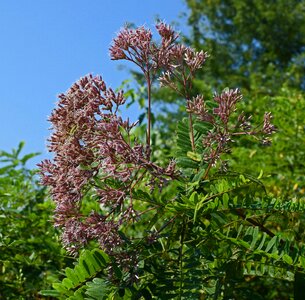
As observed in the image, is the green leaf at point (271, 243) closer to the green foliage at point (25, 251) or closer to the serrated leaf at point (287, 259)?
the serrated leaf at point (287, 259)

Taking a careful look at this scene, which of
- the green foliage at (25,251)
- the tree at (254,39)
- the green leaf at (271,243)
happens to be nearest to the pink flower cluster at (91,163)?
the green leaf at (271,243)

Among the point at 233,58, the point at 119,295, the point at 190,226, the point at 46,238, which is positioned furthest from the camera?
the point at 233,58

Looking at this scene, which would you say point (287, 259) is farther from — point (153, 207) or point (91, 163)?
point (91, 163)

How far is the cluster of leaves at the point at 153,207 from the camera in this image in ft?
5.05

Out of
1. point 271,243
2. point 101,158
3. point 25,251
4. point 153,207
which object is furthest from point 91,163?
point 25,251

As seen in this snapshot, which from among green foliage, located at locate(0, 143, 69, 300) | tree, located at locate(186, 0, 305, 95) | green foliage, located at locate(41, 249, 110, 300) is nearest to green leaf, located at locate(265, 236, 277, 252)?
green foliage, located at locate(41, 249, 110, 300)

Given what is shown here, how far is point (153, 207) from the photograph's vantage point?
5.29ft

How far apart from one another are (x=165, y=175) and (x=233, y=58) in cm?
2130

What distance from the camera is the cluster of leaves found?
1.54 m

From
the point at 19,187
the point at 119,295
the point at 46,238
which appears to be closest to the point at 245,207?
the point at 119,295

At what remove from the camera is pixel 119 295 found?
1533mm

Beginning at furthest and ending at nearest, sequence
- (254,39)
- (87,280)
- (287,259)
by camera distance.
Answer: (254,39) < (87,280) < (287,259)

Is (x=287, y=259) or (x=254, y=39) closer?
(x=287, y=259)

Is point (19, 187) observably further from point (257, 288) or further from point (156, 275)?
point (156, 275)
